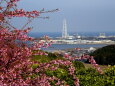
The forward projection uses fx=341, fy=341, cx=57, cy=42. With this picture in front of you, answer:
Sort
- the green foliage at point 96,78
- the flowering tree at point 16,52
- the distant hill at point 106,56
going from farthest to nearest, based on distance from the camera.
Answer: the distant hill at point 106,56 < the green foliage at point 96,78 < the flowering tree at point 16,52

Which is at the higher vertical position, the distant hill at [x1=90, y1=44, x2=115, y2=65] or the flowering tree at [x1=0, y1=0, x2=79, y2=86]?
the flowering tree at [x1=0, y1=0, x2=79, y2=86]

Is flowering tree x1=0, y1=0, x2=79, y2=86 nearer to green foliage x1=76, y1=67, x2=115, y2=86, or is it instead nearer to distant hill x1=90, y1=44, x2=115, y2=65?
green foliage x1=76, y1=67, x2=115, y2=86

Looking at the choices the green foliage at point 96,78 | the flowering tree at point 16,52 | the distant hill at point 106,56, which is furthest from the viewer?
the distant hill at point 106,56

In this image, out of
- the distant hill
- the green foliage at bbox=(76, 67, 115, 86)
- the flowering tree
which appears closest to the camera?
the flowering tree

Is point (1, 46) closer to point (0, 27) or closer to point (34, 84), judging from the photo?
point (0, 27)

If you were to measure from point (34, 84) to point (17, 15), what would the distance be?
1.30 meters

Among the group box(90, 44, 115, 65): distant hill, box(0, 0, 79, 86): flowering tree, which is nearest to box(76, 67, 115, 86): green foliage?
box(0, 0, 79, 86): flowering tree

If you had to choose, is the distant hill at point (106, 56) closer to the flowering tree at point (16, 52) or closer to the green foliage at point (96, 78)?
the green foliage at point (96, 78)

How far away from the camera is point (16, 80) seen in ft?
19.6

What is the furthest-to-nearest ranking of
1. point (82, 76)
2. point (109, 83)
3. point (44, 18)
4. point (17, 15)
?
1. point (82, 76)
2. point (109, 83)
3. point (17, 15)
4. point (44, 18)

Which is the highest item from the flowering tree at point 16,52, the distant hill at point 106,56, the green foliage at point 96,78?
the flowering tree at point 16,52

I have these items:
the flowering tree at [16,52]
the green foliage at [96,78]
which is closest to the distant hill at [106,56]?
the green foliage at [96,78]

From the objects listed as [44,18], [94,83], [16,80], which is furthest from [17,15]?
[94,83]

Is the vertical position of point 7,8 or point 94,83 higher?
point 7,8
